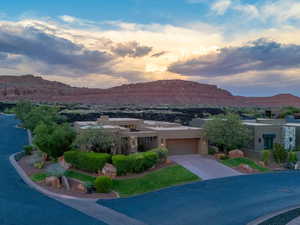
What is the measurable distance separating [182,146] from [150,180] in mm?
8142

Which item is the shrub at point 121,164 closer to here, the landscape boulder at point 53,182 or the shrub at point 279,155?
the landscape boulder at point 53,182

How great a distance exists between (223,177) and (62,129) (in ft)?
47.0

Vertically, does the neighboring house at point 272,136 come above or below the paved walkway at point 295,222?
above

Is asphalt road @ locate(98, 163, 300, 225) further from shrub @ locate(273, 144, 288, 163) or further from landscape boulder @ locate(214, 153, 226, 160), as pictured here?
landscape boulder @ locate(214, 153, 226, 160)

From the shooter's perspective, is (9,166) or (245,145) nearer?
(9,166)

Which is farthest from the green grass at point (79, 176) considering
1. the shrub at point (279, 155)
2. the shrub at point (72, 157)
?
the shrub at point (279, 155)

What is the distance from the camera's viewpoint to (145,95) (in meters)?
163

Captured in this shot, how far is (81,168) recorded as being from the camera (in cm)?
2194

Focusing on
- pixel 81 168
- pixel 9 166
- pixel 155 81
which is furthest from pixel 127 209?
pixel 155 81

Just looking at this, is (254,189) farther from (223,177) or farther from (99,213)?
(99,213)

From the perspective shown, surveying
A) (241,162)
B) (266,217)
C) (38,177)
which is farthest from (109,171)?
(241,162)

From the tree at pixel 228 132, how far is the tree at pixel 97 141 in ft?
29.6

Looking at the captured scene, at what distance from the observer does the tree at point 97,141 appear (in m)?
22.8

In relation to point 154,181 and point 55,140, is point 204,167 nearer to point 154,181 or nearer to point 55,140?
point 154,181
